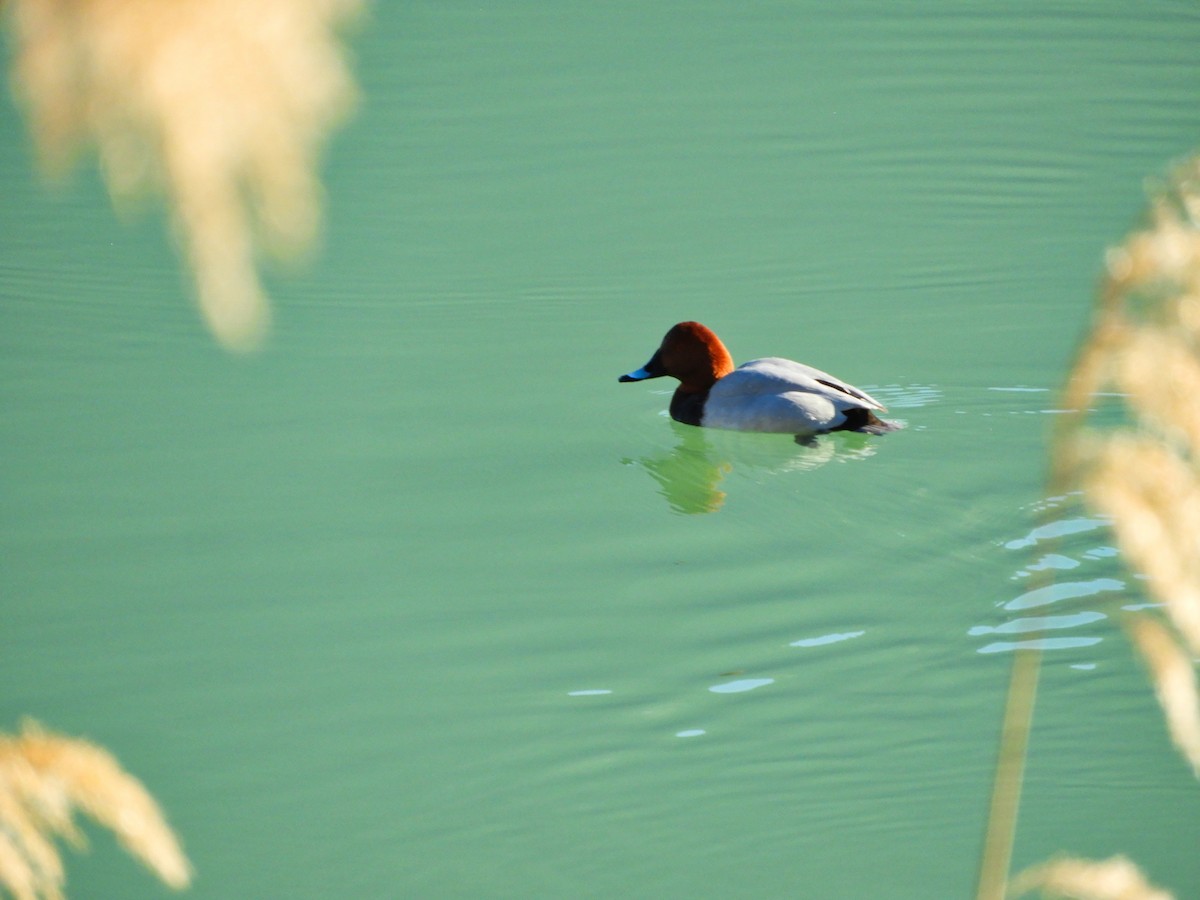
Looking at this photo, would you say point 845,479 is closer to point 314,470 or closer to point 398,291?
point 314,470

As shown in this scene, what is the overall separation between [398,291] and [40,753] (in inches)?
237

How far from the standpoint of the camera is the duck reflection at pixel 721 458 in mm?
5019

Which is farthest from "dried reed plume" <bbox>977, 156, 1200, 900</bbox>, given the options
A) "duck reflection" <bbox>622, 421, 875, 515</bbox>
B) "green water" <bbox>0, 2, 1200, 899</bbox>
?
"duck reflection" <bbox>622, 421, 875, 515</bbox>

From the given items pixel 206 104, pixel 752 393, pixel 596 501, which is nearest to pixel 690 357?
pixel 752 393

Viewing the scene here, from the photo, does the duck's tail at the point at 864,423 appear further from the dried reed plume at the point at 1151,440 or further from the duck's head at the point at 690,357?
the dried reed plume at the point at 1151,440

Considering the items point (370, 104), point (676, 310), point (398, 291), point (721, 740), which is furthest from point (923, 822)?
point (370, 104)

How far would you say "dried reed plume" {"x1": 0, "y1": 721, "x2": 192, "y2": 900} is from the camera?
0.81 meters

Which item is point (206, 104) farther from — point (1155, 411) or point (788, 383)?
point (788, 383)

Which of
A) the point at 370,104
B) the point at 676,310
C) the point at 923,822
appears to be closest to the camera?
the point at 923,822

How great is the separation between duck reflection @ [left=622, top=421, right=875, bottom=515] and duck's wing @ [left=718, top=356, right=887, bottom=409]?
18 centimetres

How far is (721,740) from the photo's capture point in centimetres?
332

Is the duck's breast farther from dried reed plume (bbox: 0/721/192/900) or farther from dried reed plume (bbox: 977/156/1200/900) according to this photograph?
dried reed plume (bbox: 0/721/192/900)

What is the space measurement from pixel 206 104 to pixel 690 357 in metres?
5.06

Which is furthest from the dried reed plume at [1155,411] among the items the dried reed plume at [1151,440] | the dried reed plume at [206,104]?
the dried reed plume at [206,104]
